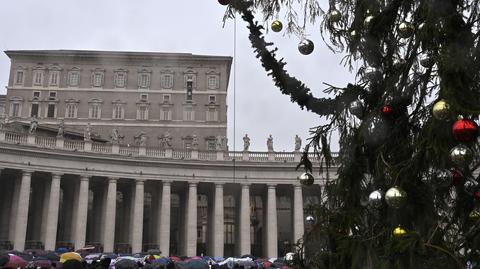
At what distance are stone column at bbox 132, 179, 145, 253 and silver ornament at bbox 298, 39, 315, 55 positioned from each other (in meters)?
47.1

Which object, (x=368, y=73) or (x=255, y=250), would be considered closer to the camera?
(x=368, y=73)

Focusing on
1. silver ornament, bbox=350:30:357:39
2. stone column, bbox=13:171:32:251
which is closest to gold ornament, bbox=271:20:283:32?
silver ornament, bbox=350:30:357:39

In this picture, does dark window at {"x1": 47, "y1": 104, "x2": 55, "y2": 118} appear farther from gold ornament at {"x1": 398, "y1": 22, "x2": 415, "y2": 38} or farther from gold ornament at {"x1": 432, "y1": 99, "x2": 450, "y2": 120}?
gold ornament at {"x1": 432, "y1": 99, "x2": 450, "y2": 120}

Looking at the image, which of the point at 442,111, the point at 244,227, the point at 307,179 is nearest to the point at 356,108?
the point at 307,179

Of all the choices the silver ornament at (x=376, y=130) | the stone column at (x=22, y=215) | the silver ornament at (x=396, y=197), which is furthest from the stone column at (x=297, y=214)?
the silver ornament at (x=396, y=197)

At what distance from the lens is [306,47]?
7.13m

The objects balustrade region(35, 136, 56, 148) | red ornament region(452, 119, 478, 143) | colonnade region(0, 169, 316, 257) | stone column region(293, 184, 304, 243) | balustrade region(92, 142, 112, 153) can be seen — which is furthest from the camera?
stone column region(293, 184, 304, 243)

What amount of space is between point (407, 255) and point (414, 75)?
8.21ft

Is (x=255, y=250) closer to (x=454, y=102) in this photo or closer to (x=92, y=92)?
(x=92, y=92)

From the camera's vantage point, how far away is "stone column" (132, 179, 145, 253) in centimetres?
5156

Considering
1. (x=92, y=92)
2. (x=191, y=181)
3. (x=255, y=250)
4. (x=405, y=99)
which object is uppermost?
(x=92, y=92)

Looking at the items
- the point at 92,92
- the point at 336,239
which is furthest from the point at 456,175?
the point at 92,92

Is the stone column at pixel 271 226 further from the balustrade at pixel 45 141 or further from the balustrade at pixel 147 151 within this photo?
the balustrade at pixel 45 141

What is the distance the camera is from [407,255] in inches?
194
